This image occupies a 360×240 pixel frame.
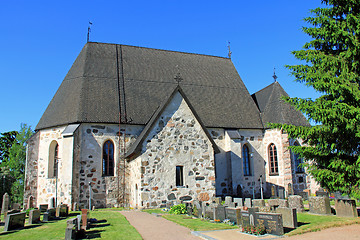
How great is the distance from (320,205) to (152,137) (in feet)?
30.5

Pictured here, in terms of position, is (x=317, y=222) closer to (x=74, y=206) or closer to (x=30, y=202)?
(x=74, y=206)

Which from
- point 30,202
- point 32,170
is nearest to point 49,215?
point 30,202

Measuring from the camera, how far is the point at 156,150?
17.7 m

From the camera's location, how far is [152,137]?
17.7m

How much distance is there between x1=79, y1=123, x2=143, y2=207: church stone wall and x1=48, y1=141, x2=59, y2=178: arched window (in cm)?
253

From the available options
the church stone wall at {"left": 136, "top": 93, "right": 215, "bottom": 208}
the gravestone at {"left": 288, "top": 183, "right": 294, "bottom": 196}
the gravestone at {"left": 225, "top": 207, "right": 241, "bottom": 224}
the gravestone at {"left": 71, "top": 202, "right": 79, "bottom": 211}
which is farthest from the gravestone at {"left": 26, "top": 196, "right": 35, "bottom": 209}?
the gravestone at {"left": 288, "top": 183, "right": 294, "bottom": 196}

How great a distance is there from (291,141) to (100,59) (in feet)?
51.9

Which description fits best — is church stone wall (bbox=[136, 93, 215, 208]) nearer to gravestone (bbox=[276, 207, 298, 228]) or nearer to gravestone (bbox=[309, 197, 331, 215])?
gravestone (bbox=[309, 197, 331, 215])

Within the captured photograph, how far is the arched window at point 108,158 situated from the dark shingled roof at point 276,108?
38.7ft

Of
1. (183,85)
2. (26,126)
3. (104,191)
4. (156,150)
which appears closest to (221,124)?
(183,85)

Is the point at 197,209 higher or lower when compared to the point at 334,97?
lower

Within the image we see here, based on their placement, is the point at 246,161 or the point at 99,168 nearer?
the point at 99,168

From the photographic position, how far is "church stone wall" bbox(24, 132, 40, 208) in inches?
783

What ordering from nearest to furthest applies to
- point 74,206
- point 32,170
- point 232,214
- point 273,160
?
point 232,214, point 74,206, point 32,170, point 273,160
